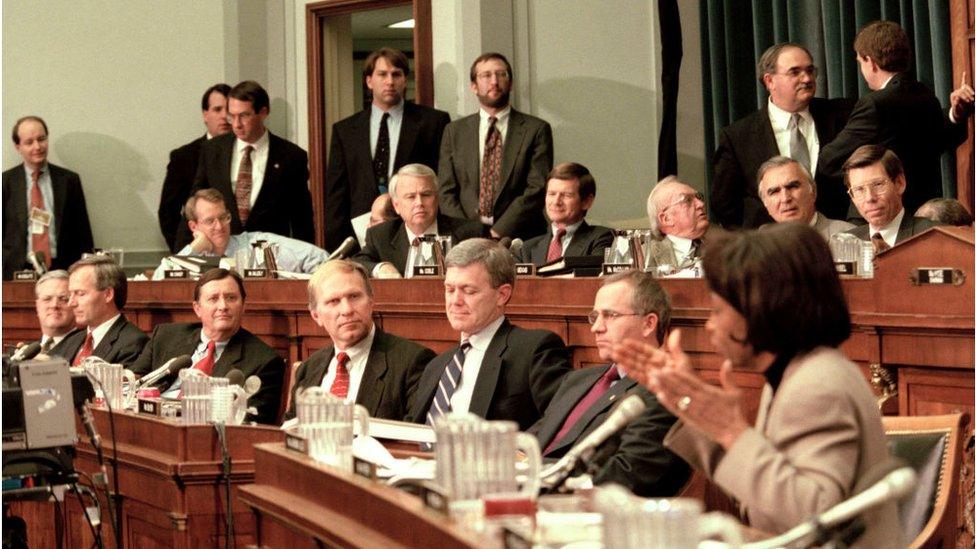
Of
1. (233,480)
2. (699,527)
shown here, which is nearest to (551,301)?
(233,480)

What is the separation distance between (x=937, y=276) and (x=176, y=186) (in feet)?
21.2

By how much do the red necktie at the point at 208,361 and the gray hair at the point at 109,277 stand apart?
2.95 ft

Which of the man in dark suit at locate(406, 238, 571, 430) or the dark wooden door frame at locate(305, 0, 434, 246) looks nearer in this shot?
the man in dark suit at locate(406, 238, 571, 430)

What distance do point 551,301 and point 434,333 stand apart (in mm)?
699

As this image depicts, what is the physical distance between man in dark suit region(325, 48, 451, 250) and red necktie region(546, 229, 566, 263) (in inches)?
83.1

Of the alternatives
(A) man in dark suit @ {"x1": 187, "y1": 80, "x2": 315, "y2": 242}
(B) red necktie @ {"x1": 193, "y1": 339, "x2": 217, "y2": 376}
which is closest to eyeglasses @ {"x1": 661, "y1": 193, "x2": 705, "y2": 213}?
(B) red necktie @ {"x1": 193, "y1": 339, "x2": 217, "y2": 376}

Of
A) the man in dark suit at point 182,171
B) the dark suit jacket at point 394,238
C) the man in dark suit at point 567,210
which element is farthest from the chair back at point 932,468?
the man in dark suit at point 182,171

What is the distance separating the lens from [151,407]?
430 centimetres

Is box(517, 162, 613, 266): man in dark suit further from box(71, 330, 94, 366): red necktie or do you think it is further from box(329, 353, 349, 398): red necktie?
box(71, 330, 94, 366): red necktie

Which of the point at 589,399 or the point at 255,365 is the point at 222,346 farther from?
the point at 589,399

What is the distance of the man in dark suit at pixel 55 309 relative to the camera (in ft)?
21.2

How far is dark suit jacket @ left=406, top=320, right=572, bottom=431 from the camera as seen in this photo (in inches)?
169

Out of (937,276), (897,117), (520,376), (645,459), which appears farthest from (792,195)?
(645,459)

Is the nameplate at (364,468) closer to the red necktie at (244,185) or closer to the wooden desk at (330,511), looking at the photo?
the wooden desk at (330,511)
